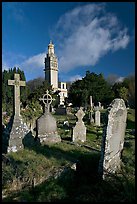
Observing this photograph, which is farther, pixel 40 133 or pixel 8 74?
pixel 8 74

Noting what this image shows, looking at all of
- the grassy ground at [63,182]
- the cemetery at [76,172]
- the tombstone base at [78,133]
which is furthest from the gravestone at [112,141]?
the tombstone base at [78,133]

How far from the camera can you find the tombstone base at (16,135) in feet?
29.3

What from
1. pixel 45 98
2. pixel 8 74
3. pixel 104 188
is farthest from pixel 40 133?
pixel 8 74

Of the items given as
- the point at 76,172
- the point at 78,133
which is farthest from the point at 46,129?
the point at 76,172

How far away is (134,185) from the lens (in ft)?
16.3

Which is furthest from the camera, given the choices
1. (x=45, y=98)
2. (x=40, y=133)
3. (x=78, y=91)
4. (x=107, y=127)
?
(x=78, y=91)

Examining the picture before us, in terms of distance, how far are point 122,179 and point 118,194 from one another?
0.57 metres

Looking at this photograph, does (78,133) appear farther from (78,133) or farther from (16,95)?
(16,95)

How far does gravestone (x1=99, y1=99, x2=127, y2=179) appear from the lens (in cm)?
602

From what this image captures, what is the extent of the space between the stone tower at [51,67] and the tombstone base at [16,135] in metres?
70.0

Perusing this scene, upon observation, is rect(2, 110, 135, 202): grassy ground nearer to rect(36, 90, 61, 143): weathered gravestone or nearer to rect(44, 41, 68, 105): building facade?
rect(36, 90, 61, 143): weathered gravestone

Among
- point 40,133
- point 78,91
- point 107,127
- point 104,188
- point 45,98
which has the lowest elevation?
point 104,188

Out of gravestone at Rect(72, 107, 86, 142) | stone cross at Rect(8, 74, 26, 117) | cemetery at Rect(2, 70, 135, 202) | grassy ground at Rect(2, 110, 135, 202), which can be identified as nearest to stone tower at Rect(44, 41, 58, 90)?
gravestone at Rect(72, 107, 86, 142)

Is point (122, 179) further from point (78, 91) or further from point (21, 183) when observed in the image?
point (78, 91)
